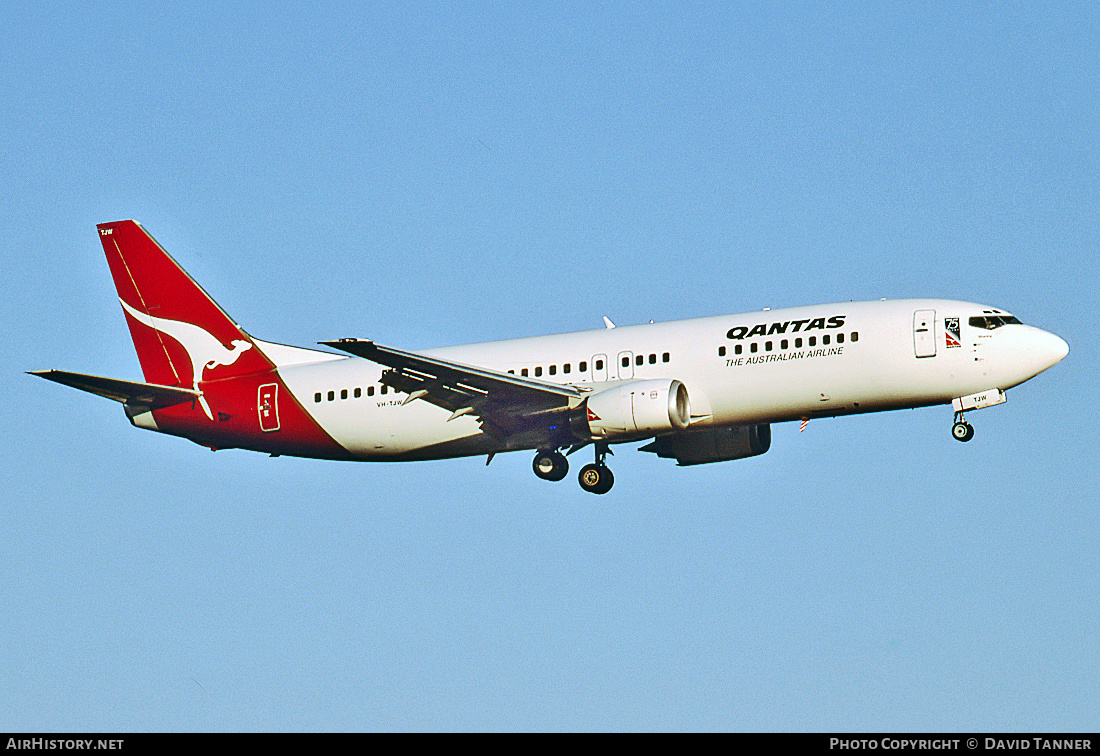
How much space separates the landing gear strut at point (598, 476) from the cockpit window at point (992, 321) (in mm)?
12687

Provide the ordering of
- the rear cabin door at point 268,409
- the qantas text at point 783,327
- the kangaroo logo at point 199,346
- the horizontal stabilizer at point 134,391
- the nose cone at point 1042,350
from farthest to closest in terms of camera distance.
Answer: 1. the kangaroo logo at point 199,346
2. the rear cabin door at point 268,409
3. the horizontal stabilizer at point 134,391
4. the qantas text at point 783,327
5. the nose cone at point 1042,350

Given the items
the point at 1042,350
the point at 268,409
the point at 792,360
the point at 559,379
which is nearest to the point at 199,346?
the point at 268,409

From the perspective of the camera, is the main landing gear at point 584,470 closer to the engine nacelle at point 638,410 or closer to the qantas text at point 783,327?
the engine nacelle at point 638,410

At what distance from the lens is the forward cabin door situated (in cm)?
4425

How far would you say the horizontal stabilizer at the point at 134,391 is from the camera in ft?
163

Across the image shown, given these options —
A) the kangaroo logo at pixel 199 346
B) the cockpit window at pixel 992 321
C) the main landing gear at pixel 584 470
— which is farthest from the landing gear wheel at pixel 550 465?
Result: the cockpit window at pixel 992 321

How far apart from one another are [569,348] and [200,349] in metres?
14.1

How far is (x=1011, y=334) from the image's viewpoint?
145 ft

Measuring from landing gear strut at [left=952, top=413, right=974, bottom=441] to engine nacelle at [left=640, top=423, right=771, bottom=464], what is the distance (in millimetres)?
7853

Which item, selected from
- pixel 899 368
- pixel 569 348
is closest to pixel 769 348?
pixel 899 368

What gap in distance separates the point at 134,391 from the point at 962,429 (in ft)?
89.6

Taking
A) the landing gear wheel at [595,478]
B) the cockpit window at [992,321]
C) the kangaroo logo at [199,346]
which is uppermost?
the kangaroo logo at [199,346]

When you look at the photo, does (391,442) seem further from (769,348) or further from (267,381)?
(769,348)
